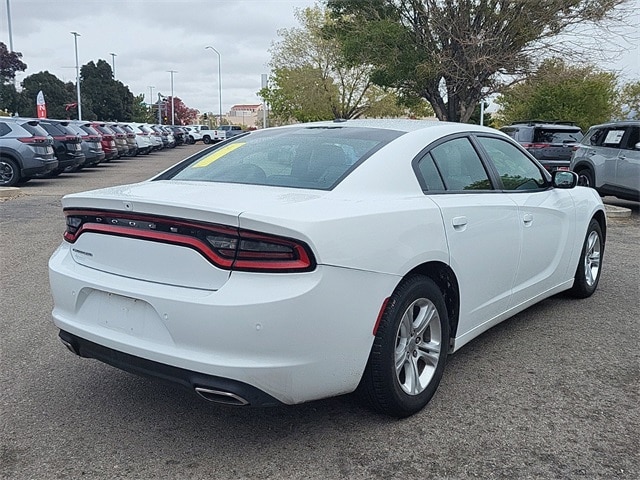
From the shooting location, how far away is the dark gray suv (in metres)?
14.8

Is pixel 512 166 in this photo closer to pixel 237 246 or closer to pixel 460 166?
pixel 460 166

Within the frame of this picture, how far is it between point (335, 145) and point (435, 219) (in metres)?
0.75

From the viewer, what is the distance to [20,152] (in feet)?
48.6

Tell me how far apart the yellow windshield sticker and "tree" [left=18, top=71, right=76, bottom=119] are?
62.1m


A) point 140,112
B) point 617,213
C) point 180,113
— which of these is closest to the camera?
point 617,213

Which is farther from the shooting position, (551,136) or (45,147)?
(45,147)

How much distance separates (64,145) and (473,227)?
15.6 m

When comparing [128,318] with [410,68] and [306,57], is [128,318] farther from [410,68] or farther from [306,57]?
[306,57]

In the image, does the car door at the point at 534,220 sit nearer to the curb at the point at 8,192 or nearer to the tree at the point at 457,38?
the curb at the point at 8,192

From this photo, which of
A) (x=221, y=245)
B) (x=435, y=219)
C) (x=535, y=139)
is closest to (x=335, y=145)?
(x=435, y=219)

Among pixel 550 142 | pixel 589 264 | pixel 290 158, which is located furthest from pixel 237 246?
pixel 550 142

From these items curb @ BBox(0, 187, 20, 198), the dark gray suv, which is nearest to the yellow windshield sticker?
curb @ BBox(0, 187, 20, 198)

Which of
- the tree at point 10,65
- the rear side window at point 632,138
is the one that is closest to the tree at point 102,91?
the tree at point 10,65


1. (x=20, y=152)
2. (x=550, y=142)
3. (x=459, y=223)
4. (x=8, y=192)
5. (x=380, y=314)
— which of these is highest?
(x=550, y=142)
